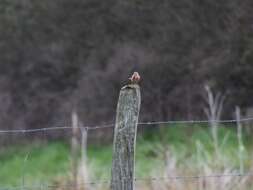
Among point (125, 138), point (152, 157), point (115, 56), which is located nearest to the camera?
point (125, 138)

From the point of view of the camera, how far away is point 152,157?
11836 millimetres

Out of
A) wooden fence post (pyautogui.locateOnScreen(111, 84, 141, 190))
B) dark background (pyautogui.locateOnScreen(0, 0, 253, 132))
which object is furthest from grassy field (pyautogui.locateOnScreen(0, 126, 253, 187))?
wooden fence post (pyautogui.locateOnScreen(111, 84, 141, 190))

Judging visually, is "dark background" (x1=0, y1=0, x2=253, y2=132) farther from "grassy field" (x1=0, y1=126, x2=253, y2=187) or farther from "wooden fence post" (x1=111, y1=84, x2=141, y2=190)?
"wooden fence post" (x1=111, y1=84, x2=141, y2=190)

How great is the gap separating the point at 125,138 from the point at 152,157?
7364 millimetres

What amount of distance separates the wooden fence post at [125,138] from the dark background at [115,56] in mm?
11597

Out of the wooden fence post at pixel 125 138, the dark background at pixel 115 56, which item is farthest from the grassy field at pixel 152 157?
the wooden fence post at pixel 125 138

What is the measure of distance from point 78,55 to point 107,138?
4147 millimetres

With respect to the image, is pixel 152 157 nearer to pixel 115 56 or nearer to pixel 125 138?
pixel 115 56

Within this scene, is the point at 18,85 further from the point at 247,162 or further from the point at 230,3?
the point at 247,162

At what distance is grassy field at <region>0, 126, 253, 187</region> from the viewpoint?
29.8 ft

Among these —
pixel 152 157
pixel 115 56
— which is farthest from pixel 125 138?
pixel 115 56

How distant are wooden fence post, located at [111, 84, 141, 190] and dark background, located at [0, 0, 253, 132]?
11.6 m

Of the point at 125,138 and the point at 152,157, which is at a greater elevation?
the point at 152,157

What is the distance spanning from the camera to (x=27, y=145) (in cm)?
1689
